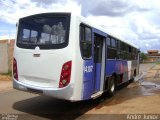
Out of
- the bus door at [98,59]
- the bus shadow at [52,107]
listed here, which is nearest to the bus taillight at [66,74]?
the bus shadow at [52,107]

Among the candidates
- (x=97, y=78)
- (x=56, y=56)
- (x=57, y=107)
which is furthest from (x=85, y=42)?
(x=57, y=107)

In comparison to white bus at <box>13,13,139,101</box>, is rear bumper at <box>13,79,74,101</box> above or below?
below

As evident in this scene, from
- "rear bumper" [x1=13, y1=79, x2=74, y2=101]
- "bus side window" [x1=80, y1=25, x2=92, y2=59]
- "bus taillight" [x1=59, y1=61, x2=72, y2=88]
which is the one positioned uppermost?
"bus side window" [x1=80, y1=25, x2=92, y2=59]

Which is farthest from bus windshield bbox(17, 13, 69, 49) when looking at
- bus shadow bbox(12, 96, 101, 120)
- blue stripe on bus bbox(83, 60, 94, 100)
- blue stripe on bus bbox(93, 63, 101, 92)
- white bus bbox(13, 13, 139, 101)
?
blue stripe on bus bbox(93, 63, 101, 92)

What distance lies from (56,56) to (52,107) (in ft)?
8.77

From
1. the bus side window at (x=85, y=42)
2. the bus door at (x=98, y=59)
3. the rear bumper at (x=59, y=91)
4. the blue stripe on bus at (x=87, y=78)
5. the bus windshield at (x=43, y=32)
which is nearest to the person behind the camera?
the rear bumper at (x=59, y=91)

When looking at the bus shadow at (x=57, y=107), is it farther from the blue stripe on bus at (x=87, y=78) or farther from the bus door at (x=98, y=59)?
the bus door at (x=98, y=59)

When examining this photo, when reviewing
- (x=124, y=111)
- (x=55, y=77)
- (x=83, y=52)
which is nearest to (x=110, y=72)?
(x=124, y=111)

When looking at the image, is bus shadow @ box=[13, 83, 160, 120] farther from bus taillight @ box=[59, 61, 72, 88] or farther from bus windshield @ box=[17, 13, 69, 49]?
bus windshield @ box=[17, 13, 69, 49]

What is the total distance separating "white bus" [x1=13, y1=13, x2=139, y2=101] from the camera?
8.65m

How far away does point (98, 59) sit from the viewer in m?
11.3

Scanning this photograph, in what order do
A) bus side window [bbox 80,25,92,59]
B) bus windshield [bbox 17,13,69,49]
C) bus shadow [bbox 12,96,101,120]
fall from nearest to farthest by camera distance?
bus windshield [bbox 17,13,69,49], bus side window [bbox 80,25,92,59], bus shadow [bbox 12,96,101,120]

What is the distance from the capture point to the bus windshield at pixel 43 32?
892 cm

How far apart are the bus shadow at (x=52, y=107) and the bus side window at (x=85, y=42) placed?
1.96 meters
